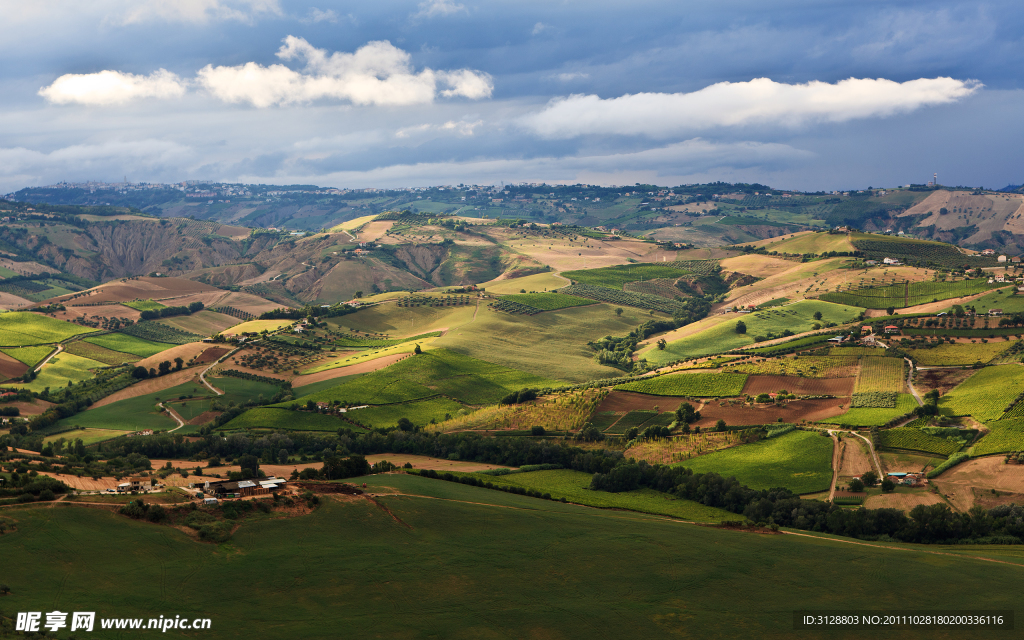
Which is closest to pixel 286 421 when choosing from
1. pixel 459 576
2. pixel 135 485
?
pixel 135 485

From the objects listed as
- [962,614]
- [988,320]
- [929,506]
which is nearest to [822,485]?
[929,506]

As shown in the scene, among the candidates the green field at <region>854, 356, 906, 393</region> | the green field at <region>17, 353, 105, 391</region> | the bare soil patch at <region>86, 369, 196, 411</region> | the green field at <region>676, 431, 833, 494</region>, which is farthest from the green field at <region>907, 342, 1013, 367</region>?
the green field at <region>17, 353, 105, 391</region>

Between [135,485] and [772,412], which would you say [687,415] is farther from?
[135,485]

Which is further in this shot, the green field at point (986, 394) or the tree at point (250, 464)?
the green field at point (986, 394)

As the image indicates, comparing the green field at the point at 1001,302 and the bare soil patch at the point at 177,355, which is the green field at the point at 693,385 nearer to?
the green field at the point at 1001,302

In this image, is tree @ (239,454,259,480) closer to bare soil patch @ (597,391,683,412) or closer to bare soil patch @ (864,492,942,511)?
bare soil patch @ (597,391,683,412)

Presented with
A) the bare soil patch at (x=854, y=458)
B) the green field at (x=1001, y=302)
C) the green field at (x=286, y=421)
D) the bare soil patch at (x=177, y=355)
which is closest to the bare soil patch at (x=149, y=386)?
the bare soil patch at (x=177, y=355)
